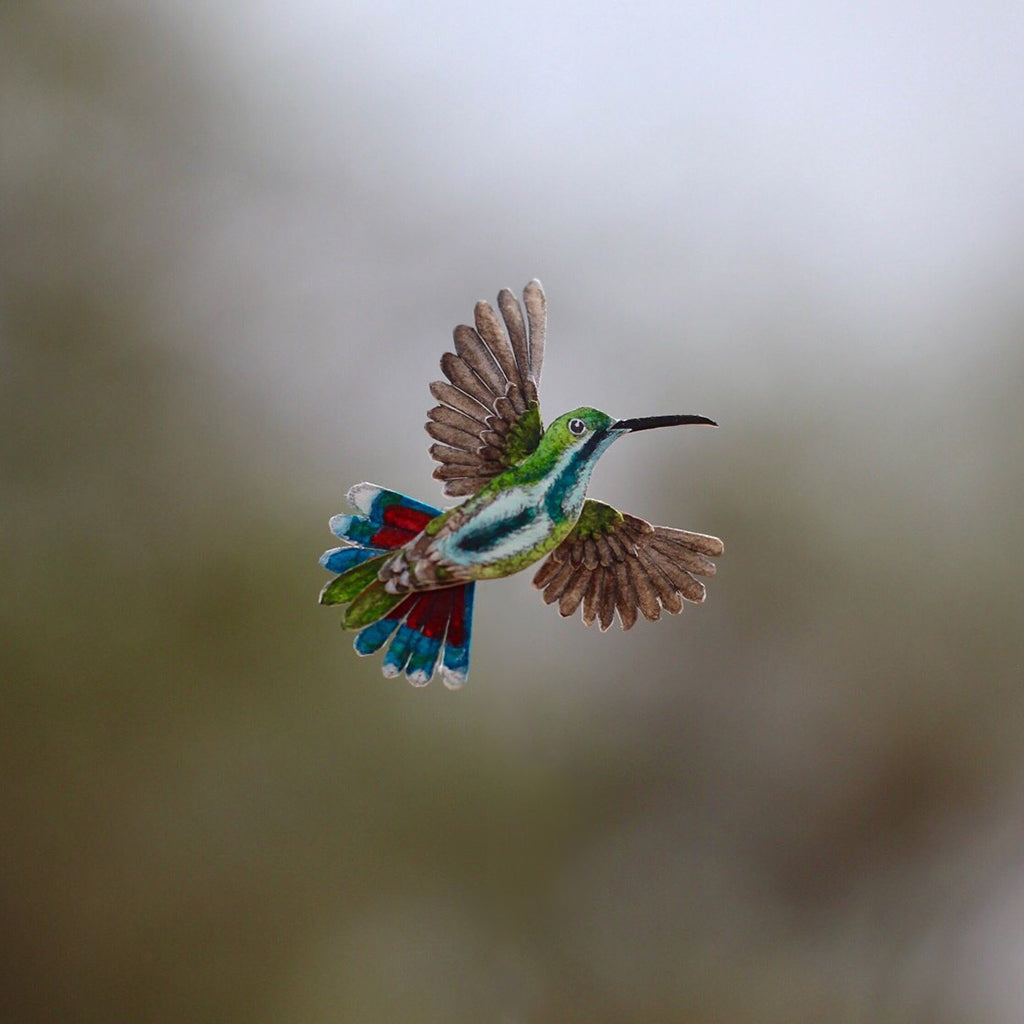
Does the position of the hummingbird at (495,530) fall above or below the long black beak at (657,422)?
below

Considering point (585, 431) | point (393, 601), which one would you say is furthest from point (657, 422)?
point (393, 601)

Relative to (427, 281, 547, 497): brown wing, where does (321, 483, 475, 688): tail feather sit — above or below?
below

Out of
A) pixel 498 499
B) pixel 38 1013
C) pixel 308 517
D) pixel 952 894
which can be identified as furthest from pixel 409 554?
pixel 952 894

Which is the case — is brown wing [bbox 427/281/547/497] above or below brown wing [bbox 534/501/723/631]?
above

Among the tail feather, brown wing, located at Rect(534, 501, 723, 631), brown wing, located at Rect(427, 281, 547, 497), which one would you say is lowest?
the tail feather

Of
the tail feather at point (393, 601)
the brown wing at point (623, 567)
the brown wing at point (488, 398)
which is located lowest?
the tail feather at point (393, 601)

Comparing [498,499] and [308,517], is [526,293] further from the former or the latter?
[308,517]
